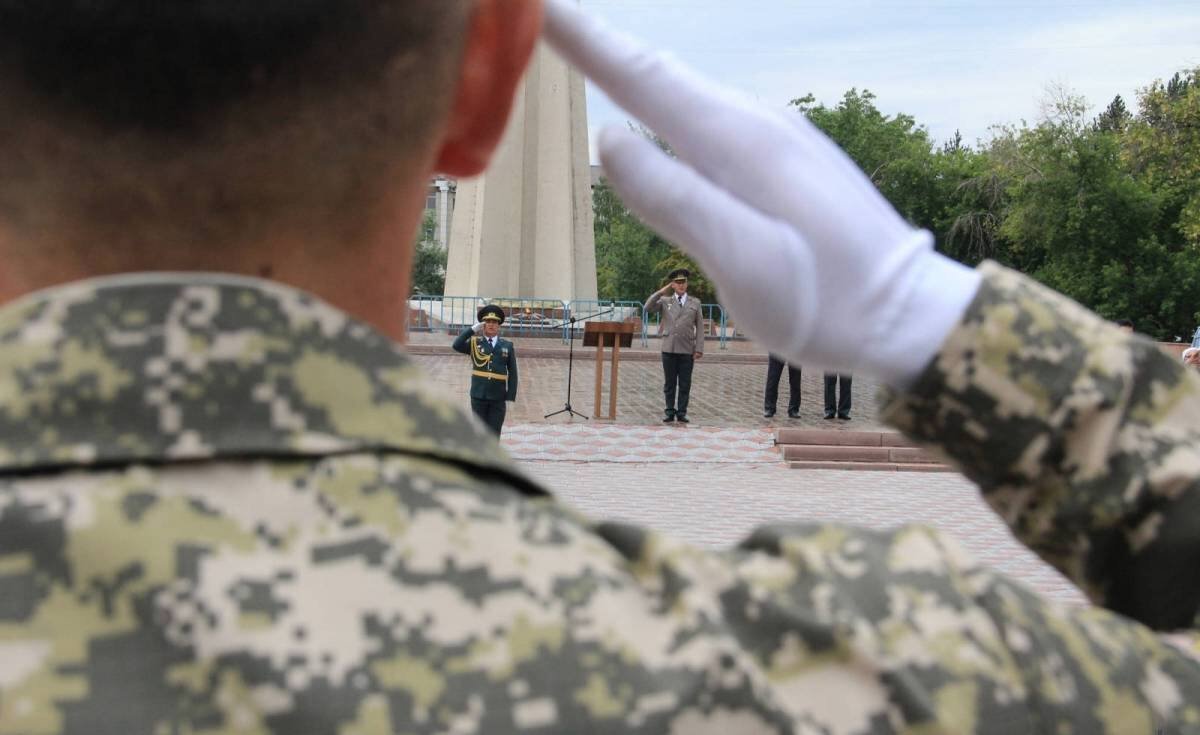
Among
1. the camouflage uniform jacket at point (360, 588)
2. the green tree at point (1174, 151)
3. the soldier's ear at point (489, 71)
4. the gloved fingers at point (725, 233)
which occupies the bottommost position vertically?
the camouflage uniform jacket at point (360, 588)

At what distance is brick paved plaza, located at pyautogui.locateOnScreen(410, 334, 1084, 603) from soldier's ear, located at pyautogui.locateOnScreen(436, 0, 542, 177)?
510 centimetres

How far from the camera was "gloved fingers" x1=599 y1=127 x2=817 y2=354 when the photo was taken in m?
0.97

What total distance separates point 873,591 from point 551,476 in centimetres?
1074

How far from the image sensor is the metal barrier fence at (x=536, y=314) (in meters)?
28.3

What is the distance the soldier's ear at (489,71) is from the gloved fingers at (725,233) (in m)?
0.10

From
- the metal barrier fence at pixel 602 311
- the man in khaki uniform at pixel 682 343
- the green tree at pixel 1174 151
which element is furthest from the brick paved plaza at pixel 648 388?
the green tree at pixel 1174 151

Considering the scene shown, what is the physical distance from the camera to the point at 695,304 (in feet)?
49.3

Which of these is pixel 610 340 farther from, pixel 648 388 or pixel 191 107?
pixel 191 107

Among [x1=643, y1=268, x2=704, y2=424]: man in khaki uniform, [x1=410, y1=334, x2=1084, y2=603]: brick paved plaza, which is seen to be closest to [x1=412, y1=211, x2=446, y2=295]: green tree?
[x1=410, y1=334, x2=1084, y2=603]: brick paved plaza

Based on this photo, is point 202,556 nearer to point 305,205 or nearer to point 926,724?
point 305,205

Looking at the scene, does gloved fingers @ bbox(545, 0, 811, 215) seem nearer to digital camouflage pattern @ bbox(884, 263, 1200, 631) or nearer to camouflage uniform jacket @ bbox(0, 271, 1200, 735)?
digital camouflage pattern @ bbox(884, 263, 1200, 631)

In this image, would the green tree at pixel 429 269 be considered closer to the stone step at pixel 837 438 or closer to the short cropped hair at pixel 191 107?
the stone step at pixel 837 438

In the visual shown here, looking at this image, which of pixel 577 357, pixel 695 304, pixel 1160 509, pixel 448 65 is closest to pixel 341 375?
pixel 448 65

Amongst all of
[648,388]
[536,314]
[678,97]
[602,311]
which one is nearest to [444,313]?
[536,314]
